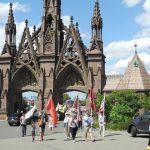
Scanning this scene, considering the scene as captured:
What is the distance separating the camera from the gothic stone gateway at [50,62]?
198 ft

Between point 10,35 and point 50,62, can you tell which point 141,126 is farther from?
point 10,35

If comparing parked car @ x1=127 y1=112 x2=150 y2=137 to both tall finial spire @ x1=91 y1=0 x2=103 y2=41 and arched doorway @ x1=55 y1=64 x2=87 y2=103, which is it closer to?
arched doorway @ x1=55 y1=64 x2=87 y2=103

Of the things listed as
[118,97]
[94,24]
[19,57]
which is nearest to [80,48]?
[94,24]

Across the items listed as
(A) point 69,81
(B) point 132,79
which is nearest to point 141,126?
(B) point 132,79

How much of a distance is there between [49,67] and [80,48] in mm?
5318

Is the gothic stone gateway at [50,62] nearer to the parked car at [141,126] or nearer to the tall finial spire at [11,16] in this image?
the tall finial spire at [11,16]

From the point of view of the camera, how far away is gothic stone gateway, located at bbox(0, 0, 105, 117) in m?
60.3

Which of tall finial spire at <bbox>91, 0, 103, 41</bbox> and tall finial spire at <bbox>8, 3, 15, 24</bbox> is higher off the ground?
tall finial spire at <bbox>8, 3, 15, 24</bbox>

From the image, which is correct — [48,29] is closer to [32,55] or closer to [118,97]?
[32,55]

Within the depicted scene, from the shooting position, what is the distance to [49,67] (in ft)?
202

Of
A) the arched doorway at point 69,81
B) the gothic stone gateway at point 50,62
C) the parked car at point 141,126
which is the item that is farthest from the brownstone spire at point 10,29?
the parked car at point 141,126

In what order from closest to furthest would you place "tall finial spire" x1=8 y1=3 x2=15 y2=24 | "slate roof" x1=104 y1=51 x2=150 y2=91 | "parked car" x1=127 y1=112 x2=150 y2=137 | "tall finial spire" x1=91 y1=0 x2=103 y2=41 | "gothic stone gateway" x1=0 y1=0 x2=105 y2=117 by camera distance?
"parked car" x1=127 y1=112 x2=150 y2=137 < "slate roof" x1=104 y1=51 x2=150 y2=91 < "gothic stone gateway" x1=0 y1=0 x2=105 y2=117 < "tall finial spire" x1=91 y1=0 x2=103 y2=41 < "tall finial spire" x1=8 y1=3 x2=15 y2=24

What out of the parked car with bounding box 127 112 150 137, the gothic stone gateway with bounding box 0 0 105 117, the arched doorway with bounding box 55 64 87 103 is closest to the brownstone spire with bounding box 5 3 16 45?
the gothic stone gateway with bounding box 0 0 105 117

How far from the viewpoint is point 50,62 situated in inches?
2431
